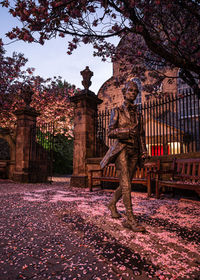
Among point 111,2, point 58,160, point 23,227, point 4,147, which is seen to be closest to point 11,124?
point 4,147

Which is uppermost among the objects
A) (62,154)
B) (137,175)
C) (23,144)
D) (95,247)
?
(23,144)

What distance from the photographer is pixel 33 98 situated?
17703 millimetres

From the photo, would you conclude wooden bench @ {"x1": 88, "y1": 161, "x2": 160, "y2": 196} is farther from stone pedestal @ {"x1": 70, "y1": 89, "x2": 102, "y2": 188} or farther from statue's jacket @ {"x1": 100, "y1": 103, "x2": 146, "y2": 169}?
statue's jacket @ {"x1": 100, "y1": 103, "x2": 146, "y2": 169}

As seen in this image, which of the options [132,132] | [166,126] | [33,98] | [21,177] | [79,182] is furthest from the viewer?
[33,98]

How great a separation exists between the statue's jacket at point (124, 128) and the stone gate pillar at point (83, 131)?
5285 millimetres

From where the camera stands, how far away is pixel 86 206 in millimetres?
4715

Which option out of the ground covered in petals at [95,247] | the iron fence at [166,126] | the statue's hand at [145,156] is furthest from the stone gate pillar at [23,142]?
the statue's hand at [145,156]

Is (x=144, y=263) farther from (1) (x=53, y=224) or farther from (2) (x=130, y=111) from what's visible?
(2) (x=130, y=111)

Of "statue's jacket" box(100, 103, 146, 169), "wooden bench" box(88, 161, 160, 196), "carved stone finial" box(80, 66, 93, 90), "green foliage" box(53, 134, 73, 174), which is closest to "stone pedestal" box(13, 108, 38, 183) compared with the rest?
"carved stone finial" box(80, 66, 93, 90)

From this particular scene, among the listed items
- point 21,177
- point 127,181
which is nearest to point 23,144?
point 21,177

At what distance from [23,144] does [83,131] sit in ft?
14.6

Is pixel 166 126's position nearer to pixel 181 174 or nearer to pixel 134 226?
pixel 181 174

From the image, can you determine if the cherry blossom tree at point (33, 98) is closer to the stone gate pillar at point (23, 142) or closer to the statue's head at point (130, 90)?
the stone gate pillar at point (23, 142)

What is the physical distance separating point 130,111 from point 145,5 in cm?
503
